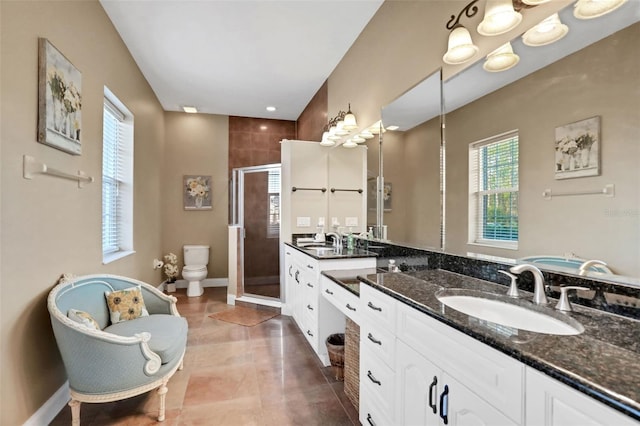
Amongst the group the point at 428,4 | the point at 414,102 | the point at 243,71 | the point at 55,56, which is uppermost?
the point at 243,71

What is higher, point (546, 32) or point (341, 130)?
point (341, 130)

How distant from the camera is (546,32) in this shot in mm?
1253

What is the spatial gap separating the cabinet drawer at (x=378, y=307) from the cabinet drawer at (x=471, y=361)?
0.11 metres

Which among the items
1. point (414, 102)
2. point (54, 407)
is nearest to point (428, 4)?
point (414, 102)

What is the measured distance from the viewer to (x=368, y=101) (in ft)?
9.50

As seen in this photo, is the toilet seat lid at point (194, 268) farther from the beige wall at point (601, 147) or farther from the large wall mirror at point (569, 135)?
the beige wall at point (601, 147)

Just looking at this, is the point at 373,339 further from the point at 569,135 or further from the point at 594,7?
the point at 594,7

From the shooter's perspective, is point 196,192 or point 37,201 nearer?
point 37,201

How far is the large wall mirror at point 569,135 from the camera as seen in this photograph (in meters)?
1.01

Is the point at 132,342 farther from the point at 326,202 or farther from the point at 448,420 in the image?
the point at 326,202

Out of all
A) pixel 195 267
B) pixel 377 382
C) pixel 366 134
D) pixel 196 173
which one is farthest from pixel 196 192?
pixel 377 382

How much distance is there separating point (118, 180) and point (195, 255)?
197 cm

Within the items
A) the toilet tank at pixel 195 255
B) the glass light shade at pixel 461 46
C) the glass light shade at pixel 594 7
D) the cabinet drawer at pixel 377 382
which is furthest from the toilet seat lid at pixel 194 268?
the glass light shade at pixel 594 7

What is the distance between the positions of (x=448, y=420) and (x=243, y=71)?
394 cm
